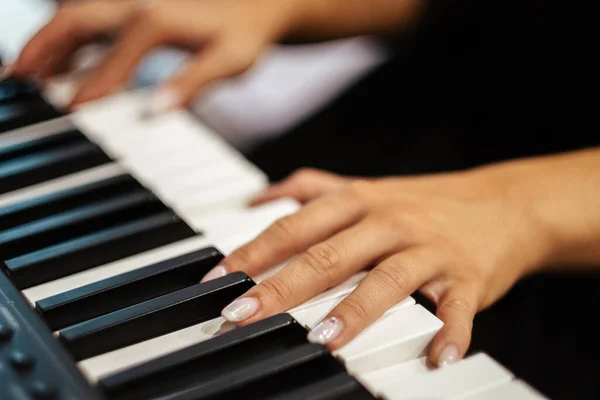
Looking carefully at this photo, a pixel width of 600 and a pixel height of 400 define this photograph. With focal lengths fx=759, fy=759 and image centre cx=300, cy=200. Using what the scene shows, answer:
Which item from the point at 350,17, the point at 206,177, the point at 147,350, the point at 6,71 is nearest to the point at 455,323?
the point at 147,350

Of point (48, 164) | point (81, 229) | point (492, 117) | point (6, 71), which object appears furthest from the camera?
point (492, 117)

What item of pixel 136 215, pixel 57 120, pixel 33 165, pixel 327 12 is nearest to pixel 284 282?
pixel 136 215

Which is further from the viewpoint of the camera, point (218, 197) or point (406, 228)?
point (218, 197)

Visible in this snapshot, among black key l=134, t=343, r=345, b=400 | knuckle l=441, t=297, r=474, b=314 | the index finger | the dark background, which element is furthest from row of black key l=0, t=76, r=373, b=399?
the dark background

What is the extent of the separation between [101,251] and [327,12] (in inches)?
31.1

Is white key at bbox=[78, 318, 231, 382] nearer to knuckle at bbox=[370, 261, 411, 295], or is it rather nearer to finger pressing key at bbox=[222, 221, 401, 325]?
finger pressing key at bbox=[222, 221, 401, 325]

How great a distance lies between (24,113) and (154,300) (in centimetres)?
45

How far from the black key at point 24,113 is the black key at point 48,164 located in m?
0.09

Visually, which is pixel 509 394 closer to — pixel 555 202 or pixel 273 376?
pixel 273 376

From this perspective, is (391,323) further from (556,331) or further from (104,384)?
(556,331)

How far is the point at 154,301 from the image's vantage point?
617 millimetres

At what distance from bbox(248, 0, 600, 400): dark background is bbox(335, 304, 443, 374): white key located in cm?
41

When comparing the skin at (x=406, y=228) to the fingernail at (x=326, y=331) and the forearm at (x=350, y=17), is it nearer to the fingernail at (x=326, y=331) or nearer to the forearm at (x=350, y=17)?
the fingernail at (x=326, y=331)

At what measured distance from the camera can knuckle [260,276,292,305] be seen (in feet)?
2.04
